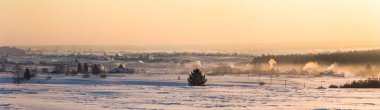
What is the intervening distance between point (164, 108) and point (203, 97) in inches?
166

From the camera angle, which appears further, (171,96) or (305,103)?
(171,96)

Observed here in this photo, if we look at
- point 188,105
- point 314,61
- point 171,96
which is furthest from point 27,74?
point 314,61

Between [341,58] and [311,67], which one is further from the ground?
[341,58]

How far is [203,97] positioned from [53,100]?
16.1 feet

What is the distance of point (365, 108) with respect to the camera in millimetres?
16141

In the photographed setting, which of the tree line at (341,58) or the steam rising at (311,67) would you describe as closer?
the steam rising at (311,67)

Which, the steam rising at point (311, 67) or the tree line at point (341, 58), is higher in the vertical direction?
the tree line at point (341, 58)

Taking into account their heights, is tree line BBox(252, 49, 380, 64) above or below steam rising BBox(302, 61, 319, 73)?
above

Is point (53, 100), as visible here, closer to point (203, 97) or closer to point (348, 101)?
point (203, 97)

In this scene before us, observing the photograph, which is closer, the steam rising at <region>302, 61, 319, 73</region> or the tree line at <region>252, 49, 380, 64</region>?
the steam rising at <region>302, 61, 319, 73</region>

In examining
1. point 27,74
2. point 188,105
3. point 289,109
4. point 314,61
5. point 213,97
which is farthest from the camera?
point 314,61

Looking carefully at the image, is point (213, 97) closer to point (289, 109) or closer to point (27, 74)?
point (289, 109)

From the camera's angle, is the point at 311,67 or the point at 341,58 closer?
the point at 311,67

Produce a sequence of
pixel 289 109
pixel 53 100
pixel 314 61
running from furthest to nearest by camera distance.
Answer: pixel 314 61 → pixel 53 100 → pixel 289 109
